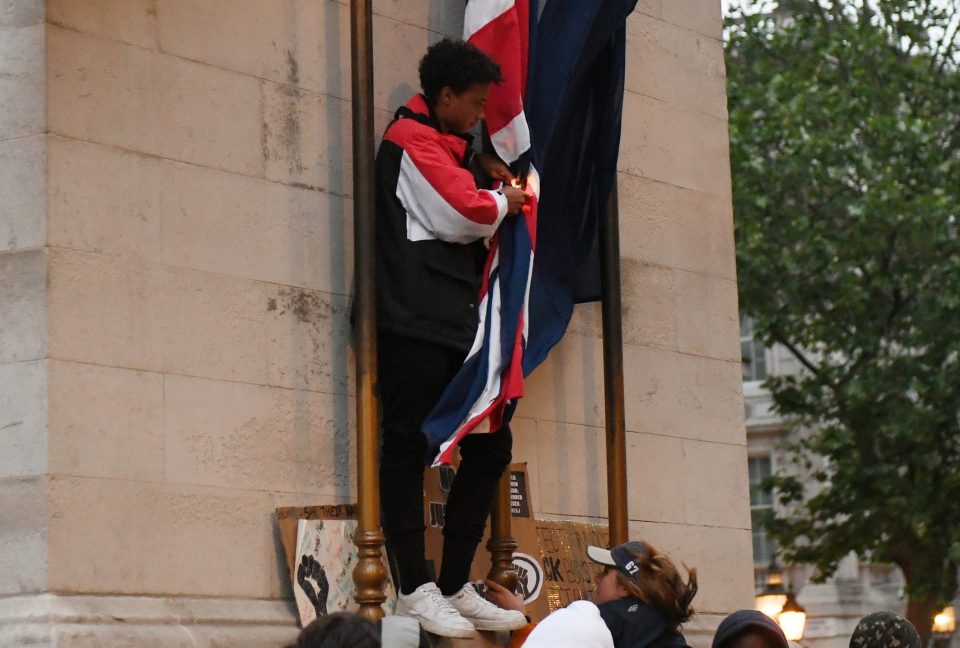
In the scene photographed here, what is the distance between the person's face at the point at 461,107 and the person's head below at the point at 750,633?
2.57m

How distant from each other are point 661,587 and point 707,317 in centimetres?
301

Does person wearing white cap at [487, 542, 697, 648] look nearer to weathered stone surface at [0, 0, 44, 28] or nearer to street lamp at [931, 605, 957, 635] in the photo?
weathered stone surface at [0, 0, 44, 28]

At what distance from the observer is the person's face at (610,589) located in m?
6.47

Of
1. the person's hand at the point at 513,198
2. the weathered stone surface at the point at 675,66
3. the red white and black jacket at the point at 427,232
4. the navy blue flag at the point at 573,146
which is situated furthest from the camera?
the weathered stone surface at the point at 675,66

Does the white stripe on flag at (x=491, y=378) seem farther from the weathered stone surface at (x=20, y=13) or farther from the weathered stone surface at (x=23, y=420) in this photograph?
the weathered stone surface at (x=20, y=13)

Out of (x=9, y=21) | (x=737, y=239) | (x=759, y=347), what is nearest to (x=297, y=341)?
(x=9, y=21)

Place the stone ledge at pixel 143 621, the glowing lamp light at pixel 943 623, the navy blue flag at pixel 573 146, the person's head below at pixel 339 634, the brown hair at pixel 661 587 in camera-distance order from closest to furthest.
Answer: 1. the person's head below at pixel 339 634
2. the stone ledge at pixel 143 621
3. the brown hair at pixel 661 587
4. the navy blue flag at pixel 573 146
5. the glowing lamp light at pixel 943 623

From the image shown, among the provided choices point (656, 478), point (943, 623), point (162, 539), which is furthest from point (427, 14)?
point (943, 623)

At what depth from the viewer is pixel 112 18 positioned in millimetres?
6715

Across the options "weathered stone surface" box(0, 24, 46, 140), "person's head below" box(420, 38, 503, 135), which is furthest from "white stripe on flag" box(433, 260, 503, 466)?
"weathered stone surface" box(0, 24, 46, 140)

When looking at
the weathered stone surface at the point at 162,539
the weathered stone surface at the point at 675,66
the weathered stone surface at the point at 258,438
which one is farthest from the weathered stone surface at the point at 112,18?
the weathered stone surface at the point at 675,66

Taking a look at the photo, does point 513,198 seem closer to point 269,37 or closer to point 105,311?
point 269,37

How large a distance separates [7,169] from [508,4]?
8.24 feet

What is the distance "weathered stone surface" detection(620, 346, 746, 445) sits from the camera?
342 inches
